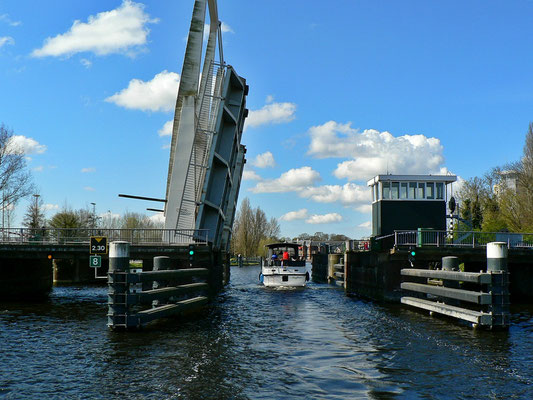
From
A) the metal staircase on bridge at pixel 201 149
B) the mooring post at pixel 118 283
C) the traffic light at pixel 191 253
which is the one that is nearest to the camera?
the mooring post at pixel 118 283

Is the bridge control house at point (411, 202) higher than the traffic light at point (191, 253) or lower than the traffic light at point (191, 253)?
higher

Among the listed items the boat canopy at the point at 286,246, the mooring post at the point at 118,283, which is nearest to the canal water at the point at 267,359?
the mooring post at the point at 118,283

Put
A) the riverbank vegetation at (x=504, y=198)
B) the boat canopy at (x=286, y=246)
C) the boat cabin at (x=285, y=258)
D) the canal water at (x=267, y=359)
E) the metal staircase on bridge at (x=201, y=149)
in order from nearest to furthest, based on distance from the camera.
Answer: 1. the canal water at (x=267, y=359)
2. the metal staircase on bridge at (x=201, y=149)
3. the boat cabin at (x=285, y=258)
4. the boat canopy at (x=286, y=246)
5. the riverbank vegetation at (x=504, y=198)

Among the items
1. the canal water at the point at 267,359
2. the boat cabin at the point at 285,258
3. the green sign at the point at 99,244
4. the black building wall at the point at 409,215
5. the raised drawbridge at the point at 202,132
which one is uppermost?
the raised drawbridge at the point at 202,132

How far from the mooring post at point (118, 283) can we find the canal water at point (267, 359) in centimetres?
62

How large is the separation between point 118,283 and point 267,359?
571 centimetres

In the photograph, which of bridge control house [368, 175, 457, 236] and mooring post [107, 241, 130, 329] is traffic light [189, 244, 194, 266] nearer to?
mooring post [107, 241, 130, 329]

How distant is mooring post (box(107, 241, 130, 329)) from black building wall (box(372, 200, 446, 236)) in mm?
21658

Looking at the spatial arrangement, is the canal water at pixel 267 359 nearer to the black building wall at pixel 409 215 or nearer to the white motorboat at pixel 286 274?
the black building wall at pixel 409 215

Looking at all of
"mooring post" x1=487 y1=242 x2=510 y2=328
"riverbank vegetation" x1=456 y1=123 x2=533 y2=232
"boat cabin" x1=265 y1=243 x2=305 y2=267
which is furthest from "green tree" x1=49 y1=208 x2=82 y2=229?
"mooring post" x1=487 y1=242 x2=510 y2=328

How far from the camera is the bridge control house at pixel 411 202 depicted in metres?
34.3

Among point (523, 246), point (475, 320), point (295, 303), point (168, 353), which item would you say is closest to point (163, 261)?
point (168, 353)

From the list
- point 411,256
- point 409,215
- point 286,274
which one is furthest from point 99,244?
point 409,215

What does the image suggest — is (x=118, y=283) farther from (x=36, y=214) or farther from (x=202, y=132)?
(x=36, y=214)
